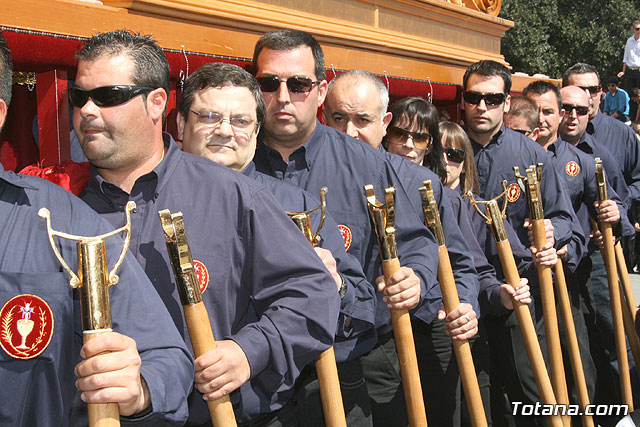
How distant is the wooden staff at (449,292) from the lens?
3.17m

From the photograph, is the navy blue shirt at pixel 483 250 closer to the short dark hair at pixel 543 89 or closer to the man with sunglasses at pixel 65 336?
the short dark hair at pixel 543 89

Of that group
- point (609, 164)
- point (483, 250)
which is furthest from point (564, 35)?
point (483, 250)

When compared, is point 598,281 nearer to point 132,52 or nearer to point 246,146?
point 246,146

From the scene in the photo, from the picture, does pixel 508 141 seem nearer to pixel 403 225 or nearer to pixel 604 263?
pixel 604 263

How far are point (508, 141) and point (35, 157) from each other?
2896 mm

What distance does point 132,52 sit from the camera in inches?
87.1

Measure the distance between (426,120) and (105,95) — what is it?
7.01ft

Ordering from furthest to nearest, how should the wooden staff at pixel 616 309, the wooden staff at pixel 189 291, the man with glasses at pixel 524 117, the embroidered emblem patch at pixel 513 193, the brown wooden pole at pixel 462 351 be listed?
the man with glasses at pixel 524 117, the wooden staff at pixel 616 309, the embroidered emblem patch at pixel 513 193, the brown wooden pole at pixel 462 351, the wooden staff at pixel 189 291

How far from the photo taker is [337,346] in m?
2.95

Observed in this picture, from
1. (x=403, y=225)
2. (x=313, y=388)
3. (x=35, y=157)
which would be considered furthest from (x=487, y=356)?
(x=35, y=157)

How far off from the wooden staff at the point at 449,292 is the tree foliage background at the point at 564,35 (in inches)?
813

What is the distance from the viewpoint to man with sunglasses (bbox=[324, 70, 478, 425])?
3.44 m

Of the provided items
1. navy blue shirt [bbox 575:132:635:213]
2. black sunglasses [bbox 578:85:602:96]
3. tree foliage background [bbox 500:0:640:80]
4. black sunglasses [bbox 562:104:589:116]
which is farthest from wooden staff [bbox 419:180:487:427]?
tree foliage background [bbox 500:0:640:80]

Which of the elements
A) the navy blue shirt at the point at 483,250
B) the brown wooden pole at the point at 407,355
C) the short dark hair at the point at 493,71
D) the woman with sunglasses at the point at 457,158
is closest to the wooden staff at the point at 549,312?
the navy blue shirt at the point at 483,250
